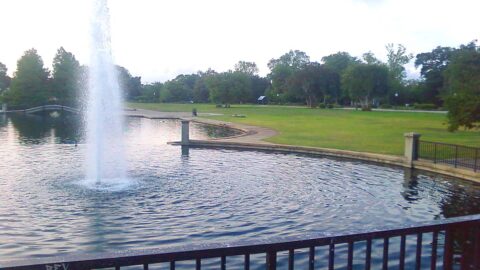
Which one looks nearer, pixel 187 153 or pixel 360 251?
pixel 360 251

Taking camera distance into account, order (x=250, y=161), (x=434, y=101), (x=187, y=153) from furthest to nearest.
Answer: (x=434, y=101) < (x=187, y=153) < (x=250, y=161)

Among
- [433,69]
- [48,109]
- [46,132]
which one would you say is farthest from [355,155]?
[433,69]

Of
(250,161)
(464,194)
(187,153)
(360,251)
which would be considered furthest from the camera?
(187,153)

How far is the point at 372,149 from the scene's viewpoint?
1105 inches

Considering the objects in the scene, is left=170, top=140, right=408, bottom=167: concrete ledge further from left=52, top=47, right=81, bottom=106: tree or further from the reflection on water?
left=52, top=47, right=81, bottom=106: tree

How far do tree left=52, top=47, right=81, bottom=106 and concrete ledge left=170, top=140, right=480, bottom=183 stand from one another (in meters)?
68.2

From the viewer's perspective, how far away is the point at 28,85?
88.2 m

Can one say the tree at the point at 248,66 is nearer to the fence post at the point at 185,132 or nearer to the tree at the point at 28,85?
the tree at the point at 28,85

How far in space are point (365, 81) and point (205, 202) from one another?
8834 cm

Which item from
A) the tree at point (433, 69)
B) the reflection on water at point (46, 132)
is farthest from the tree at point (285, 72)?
the reflection on water at point (46, 132)

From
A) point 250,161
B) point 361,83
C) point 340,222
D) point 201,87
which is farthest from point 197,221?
point 201,87

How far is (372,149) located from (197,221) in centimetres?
1819

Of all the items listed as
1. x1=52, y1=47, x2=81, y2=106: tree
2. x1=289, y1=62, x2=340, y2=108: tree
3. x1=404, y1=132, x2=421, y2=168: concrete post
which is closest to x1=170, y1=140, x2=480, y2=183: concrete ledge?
x1=404, y1=132, x2=421, y2=168: concrete post

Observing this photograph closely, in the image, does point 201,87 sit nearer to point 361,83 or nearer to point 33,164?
point 361,83
